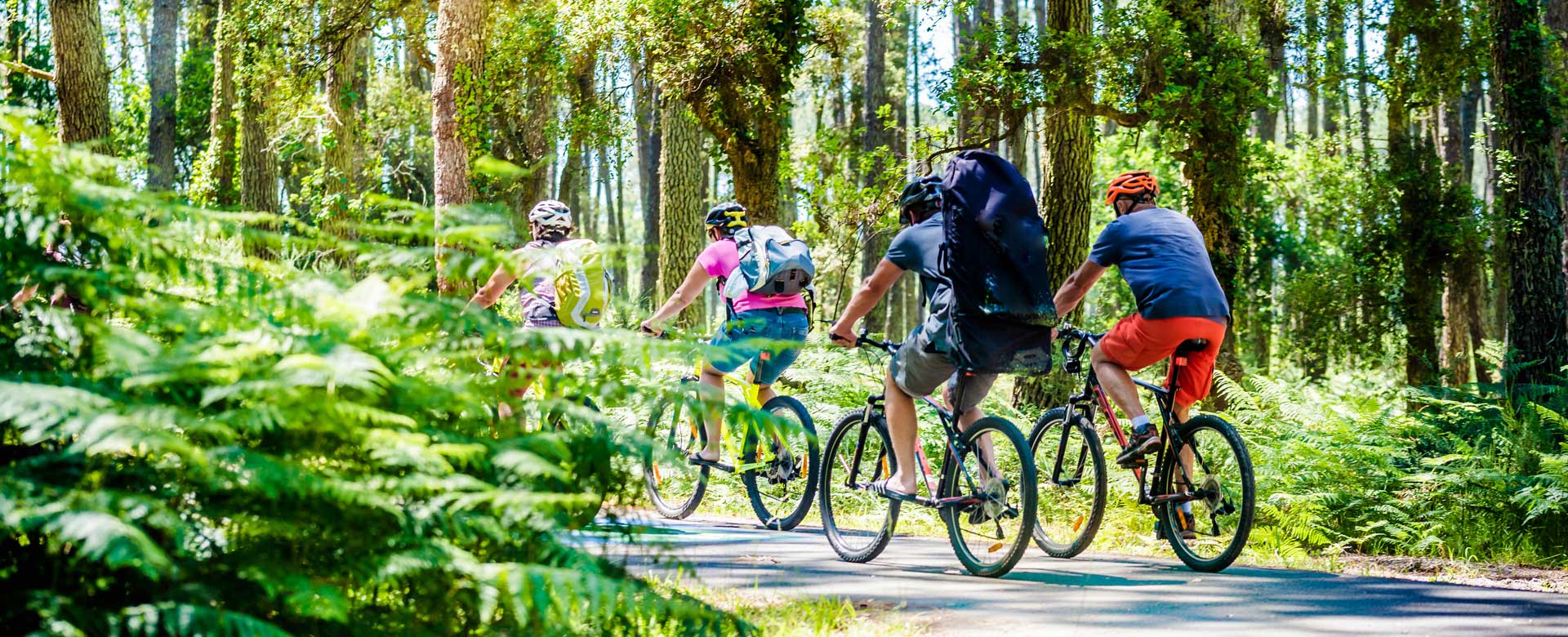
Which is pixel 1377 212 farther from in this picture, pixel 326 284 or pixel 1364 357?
pixel 326 284

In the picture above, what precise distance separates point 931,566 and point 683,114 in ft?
41.9

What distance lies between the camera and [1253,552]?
7.94 metres

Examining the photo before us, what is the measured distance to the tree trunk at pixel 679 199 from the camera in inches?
703

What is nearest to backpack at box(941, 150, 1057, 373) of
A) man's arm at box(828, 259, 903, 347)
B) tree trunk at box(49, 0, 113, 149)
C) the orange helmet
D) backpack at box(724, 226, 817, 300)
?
man's arm at box(828, 259, 903, 347)

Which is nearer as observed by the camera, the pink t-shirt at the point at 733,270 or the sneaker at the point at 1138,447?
the sneaker at the point at 1138,447

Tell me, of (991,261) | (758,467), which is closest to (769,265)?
(758,467)

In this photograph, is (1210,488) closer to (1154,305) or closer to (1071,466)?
(1071,466)

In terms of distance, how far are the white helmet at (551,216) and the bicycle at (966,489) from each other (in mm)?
2106

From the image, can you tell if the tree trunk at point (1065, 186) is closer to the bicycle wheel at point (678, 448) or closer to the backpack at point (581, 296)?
the bicycle wheel at point (678, 448)

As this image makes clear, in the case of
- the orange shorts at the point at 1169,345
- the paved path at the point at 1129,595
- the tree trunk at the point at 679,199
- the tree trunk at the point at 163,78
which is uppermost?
the tree trunk at the point at 163,78

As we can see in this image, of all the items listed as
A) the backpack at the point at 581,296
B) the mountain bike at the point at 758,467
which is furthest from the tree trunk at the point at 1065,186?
the backpack at the point at 581,296

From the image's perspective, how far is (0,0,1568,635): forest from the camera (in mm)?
2867

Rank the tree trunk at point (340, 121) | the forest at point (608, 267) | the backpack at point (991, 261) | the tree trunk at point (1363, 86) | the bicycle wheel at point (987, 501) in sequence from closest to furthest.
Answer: the forest at point (608, 267)
the backpack at point (991, 261)
the bicycle wheel at point (987, 501)
the tree trunk at point (1363, 86)
the tree trunk at point (340, 121)

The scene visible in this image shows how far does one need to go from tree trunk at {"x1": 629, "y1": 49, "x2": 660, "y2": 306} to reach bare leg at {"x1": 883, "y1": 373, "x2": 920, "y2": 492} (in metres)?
9.08
